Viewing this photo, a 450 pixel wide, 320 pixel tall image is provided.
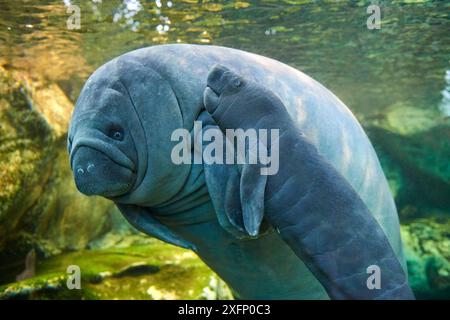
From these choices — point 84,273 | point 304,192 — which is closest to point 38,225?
point 84,273

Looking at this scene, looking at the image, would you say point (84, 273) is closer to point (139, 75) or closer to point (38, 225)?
point (38, 225)

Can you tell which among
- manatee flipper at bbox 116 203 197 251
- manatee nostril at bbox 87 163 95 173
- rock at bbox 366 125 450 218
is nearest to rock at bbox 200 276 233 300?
manatee flipper at bbox 116 203 197 251

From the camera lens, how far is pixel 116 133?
8.95 ft

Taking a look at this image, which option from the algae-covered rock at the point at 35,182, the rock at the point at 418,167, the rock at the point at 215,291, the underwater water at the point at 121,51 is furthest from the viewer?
the rock at the point at 418,167

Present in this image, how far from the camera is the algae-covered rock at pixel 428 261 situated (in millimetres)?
8156

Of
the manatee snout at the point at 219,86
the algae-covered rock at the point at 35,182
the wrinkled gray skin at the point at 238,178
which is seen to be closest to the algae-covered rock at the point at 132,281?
the algae-covered rock at the point at 35,182

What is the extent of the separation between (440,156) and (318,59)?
4790 millimetres

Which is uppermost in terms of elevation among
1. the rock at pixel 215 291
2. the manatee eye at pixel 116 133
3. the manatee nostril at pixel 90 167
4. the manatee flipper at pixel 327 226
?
the manatee eye at pixel 116 133

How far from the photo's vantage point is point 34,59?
13109mm

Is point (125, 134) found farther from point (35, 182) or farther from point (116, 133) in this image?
point (35, 182)

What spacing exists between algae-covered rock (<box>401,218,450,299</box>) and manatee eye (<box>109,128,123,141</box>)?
24.0 ft

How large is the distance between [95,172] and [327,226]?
1.37m

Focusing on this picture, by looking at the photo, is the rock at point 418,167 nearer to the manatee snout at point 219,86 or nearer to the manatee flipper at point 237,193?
the manatee flipper at point 237,193

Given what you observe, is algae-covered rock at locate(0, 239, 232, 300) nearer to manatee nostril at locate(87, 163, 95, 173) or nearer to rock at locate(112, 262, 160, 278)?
rock at locate(112, 262, 160, 278)
